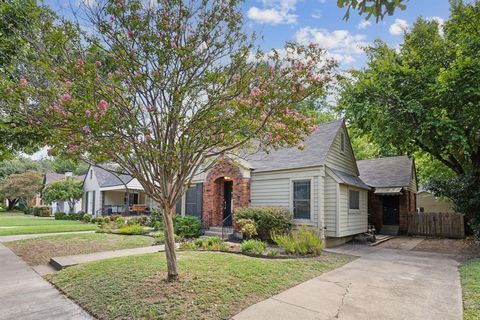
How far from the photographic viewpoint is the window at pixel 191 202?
50.3 feet

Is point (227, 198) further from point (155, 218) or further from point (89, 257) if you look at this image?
point (89, 257)

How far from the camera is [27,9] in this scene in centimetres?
532

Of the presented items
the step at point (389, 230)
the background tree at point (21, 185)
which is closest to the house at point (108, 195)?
the background tree at point (21, 185)

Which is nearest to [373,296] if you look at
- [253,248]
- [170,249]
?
[170,249]

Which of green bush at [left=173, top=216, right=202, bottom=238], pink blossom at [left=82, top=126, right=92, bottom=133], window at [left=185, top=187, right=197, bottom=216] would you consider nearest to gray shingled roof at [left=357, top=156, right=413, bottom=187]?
window at [left=185, top=187, right=197, bottom=216]

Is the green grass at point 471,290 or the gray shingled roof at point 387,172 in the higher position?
the gray shingled roof at point 387,172

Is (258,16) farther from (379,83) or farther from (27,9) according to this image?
(379,83)

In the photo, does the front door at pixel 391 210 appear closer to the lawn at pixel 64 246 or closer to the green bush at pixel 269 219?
the green bush at pixel 269 219

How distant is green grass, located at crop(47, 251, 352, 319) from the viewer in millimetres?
4672

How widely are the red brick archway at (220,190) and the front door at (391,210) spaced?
9.43 metres

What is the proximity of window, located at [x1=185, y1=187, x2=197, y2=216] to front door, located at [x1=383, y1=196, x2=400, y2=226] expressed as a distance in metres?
11.2

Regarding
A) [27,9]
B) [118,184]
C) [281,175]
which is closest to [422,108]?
[281,175]

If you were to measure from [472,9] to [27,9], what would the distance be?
49.0ft

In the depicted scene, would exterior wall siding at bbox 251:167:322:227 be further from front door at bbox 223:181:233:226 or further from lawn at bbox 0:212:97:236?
lawn at bbox 0:212:97:236
